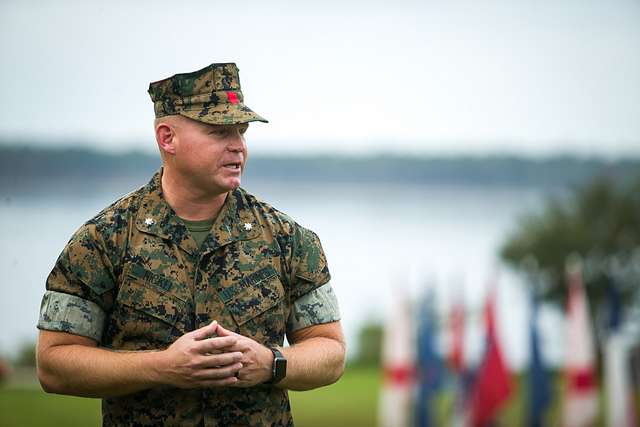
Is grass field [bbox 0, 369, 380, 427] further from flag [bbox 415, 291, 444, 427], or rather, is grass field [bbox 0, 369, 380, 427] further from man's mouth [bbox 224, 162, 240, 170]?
man's mouth [bbox 224, 162, 240, 170]

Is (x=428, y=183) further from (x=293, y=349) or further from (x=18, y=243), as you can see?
(x=293, y=349)

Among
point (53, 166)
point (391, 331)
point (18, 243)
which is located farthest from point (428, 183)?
point (18, 243)

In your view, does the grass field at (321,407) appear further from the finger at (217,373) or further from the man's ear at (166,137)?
the finger at (217,373)

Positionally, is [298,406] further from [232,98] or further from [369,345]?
[232,98]

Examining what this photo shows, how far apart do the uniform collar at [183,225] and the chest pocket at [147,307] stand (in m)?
0.12

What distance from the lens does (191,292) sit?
269cm

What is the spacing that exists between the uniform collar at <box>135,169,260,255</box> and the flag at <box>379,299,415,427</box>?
908cm

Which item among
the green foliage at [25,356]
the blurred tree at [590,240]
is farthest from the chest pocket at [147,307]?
the blurred tree at [590,240]

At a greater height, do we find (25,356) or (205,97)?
(25,356)

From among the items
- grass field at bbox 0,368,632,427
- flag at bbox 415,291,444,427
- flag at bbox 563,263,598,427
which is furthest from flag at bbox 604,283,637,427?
flag at bbox 415,291,444,427

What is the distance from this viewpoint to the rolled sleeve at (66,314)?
257 centimetres

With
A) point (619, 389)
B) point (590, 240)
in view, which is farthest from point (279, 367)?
point (590, 240)

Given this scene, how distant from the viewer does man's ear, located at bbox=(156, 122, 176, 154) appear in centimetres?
272

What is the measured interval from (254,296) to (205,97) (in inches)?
21.7
